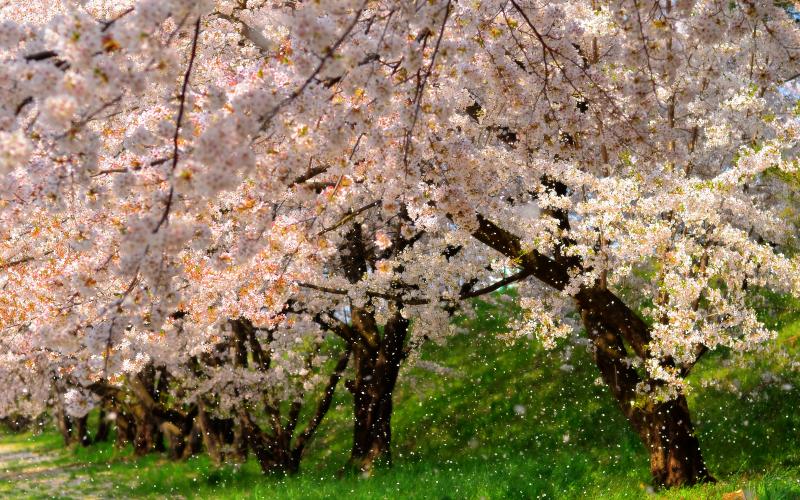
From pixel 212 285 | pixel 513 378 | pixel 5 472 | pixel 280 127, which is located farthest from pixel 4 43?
pixel 5 472

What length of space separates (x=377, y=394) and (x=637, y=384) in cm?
566

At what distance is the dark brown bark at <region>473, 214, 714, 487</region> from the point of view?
941 centimetres

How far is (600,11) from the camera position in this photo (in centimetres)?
752

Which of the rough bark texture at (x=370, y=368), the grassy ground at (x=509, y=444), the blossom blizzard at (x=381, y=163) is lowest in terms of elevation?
the grassy ground at (x=509, y=444)

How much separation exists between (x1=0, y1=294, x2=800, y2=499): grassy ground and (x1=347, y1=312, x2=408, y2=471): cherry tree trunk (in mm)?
556

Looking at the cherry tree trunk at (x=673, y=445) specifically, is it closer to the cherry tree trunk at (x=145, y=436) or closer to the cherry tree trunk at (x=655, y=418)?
the cherry tree trunk at (x=655, y=418)

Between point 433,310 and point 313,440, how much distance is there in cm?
792

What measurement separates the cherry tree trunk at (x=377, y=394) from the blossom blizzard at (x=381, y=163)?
12 centimetres

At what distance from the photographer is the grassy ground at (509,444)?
35.7 ft

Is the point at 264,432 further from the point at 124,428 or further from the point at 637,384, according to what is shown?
the point at 124,428

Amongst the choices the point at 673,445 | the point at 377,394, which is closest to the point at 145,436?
the point at 377,394

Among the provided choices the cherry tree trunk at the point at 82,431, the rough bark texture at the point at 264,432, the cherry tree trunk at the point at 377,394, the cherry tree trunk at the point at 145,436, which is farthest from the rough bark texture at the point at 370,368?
the cherry tree trunk at the point at 82,431

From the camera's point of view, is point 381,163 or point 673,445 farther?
point 673,445

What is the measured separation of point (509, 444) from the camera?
612 inches
